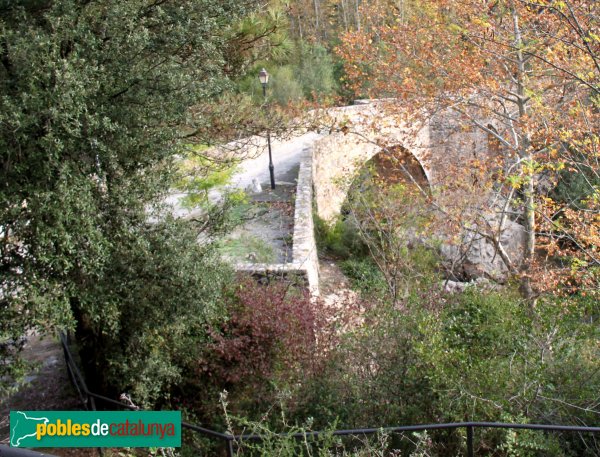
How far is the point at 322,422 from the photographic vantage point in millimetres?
6445

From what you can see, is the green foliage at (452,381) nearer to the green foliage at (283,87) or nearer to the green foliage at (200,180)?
the green foliage at (200,180)

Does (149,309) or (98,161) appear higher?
(98,161)

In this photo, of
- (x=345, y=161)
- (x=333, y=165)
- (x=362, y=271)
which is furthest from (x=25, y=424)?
(x=345, y=161)

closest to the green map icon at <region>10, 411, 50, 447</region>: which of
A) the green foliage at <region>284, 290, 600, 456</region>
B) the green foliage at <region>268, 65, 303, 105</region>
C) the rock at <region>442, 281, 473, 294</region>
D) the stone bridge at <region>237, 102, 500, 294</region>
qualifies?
the green foliage at <region>284, 290, 600, 456</region>

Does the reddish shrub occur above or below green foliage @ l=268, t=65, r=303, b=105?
below

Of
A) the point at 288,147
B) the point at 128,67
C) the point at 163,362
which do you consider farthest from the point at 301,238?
the point at 288,147

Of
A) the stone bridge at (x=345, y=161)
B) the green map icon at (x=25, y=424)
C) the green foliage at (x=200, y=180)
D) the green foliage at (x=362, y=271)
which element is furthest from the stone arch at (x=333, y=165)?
the green map icon at (x=25, y=424)

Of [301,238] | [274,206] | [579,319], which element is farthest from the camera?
[274,206]

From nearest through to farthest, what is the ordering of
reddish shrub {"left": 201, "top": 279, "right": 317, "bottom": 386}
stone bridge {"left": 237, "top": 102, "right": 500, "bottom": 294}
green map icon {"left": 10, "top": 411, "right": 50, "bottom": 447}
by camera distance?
green map icon {"left": 10, "top": 411, "right": 50, "bottom": 447} → reddish shrub {"left": 201, "top": 279, "right": 317, "bottom": 386} → stone bridge {"left": 237, "top": 102, "right": 500, "bottom": 294}

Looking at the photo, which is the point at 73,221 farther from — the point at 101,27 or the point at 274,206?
the point at 274,206

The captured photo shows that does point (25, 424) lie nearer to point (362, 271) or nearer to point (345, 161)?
point (362, 271)

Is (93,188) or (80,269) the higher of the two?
(93,188)

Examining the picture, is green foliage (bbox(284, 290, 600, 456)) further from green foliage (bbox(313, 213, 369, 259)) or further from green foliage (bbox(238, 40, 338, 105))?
green foliage (bbox(238, 40, 338, 105))

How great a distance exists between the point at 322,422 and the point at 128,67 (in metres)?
3.94
